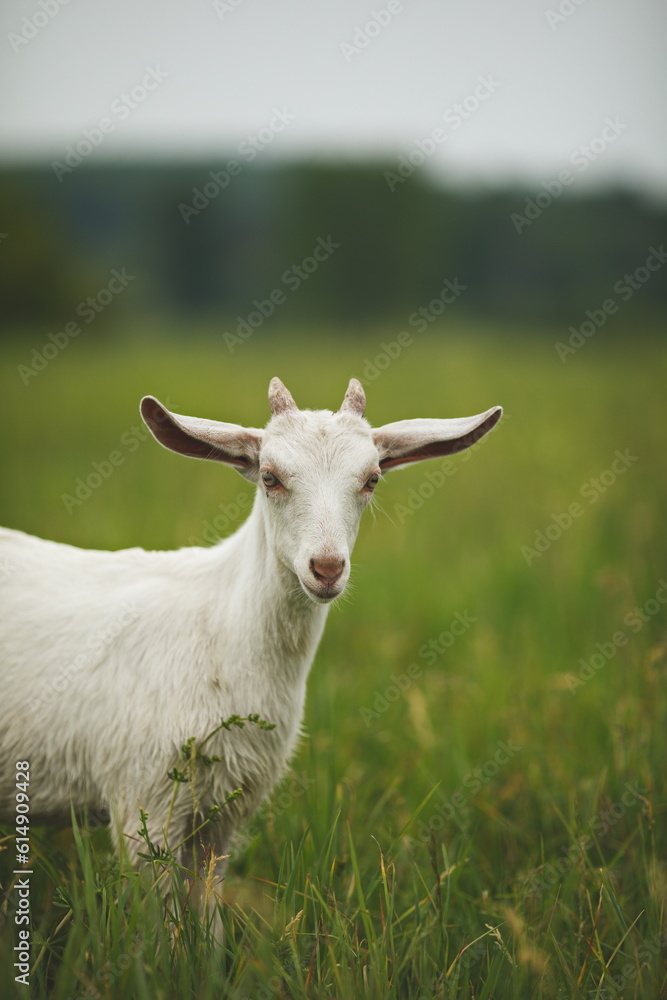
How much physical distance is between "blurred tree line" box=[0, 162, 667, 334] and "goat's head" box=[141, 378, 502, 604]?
1986cm

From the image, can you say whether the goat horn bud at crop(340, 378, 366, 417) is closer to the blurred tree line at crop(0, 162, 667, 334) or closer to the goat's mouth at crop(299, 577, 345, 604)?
the goat's mouth at crop(299, 577, 345, 604)

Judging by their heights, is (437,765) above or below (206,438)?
below

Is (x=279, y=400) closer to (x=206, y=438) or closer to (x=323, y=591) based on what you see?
(x=206, y=438)

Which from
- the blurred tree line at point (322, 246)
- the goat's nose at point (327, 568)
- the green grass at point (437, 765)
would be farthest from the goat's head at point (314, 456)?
the blurred tree line at point (322, 246)

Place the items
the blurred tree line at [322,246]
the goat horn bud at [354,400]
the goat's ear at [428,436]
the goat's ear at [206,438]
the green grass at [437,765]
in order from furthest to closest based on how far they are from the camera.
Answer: the blurred tree line at [322,246] < the goat horn bud at [354,400] < the goat's ear at [428,436] < the goat's ear at [206,438] < the green grass at [437,765]

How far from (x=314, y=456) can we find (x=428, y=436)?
47 cm

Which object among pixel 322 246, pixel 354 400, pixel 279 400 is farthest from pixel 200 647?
pixel 322 246

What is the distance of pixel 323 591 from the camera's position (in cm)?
240

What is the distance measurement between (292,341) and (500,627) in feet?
59.9

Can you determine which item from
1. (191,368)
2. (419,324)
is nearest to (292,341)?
(419,324)

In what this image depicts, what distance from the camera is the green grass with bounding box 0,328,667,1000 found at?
2254mm

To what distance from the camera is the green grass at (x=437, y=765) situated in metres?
2.25

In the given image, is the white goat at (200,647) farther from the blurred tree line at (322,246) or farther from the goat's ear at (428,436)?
the blurred tree line at (322,246)

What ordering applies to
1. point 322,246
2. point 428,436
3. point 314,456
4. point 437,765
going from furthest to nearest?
point 322,246 → point 437,765 → point 428,436 → point 314,456
